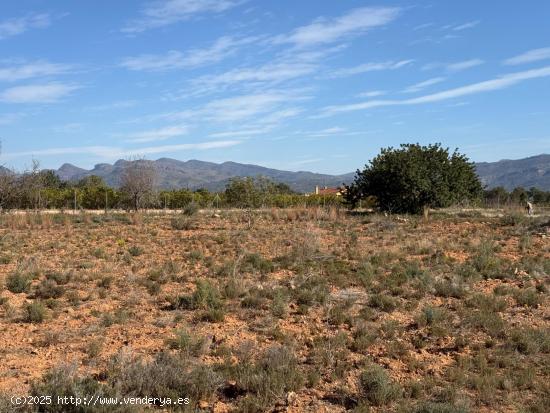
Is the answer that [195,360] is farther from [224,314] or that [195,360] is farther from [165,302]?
[165,302]

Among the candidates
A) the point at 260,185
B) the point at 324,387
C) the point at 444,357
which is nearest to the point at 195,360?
the point at 324,387

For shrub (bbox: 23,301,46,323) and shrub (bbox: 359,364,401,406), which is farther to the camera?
shrub (bbox: 23,301,46,323)

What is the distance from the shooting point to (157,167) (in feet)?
172

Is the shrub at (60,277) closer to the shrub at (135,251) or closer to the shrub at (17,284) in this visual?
the shrub at (17,284)

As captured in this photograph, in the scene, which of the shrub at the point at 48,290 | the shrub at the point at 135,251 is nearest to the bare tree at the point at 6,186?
the shrub at the point at 135,251

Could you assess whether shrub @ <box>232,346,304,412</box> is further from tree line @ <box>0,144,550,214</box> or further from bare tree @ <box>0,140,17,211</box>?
bare tree @ <box>0,140,17,211</box>

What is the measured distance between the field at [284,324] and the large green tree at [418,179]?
14.9 metres

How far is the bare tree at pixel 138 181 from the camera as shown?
48781 mm

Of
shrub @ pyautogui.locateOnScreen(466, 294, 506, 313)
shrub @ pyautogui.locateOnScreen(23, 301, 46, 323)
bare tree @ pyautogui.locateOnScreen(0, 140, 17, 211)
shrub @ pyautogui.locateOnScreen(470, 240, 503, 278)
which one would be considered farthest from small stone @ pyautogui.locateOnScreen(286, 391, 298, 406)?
bare tree @ pyautogui.locateOnScreen(0, 140, 17, 211)

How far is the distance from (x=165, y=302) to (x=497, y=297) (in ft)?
20.5

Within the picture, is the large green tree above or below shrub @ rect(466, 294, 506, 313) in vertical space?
above

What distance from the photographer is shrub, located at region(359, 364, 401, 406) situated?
5.75 m

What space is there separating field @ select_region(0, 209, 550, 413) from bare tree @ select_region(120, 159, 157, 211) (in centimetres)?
3208

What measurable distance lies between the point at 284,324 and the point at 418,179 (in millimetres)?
24279
